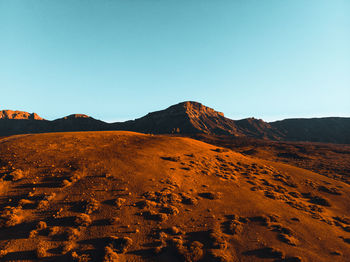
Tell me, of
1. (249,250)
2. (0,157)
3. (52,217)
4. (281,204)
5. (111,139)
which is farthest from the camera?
(111,139)

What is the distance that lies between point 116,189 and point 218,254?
13.1 meters

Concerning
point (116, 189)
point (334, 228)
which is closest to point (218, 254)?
point (116, 189)

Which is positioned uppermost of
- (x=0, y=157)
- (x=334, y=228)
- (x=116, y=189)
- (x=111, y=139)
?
(x=111, y=139)

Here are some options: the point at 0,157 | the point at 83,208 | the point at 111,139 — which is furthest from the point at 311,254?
the point at 0,157

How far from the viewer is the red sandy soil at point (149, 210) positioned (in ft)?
46.2

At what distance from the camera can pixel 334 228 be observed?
20281 mm

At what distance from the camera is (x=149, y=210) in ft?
59.7

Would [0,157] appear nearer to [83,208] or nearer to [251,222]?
[83,208]

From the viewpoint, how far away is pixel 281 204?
23.5 m

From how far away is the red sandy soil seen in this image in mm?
14086

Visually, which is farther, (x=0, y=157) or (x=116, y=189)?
(x=0, y=157)

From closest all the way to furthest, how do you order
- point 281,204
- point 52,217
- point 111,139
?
point 52,217 → point 281,204 → point 111,139

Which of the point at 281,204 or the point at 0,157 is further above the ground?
the point at 0,157

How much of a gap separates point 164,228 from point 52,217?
34.9 ft
